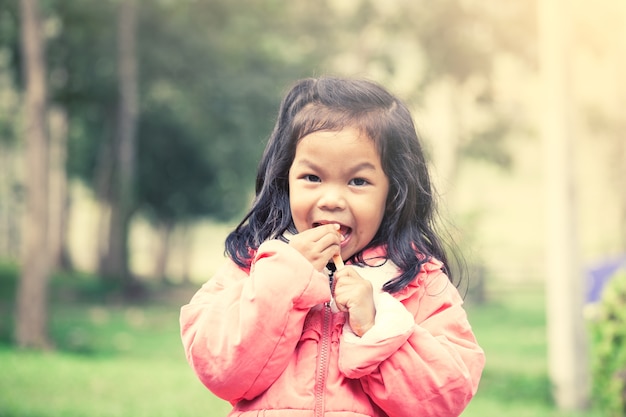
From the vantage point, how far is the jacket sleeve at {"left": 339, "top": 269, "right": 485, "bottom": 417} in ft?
5.79

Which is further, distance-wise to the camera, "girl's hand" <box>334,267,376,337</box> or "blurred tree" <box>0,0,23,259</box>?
"blurred tree" <box>0,0,23,259</box>

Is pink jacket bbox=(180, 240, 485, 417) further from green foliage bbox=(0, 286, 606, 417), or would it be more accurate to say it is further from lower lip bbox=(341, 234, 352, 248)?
green foliage bbox=(0, 286, 606, 417)

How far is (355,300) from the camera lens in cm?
182

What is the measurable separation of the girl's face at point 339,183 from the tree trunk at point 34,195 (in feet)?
33.1

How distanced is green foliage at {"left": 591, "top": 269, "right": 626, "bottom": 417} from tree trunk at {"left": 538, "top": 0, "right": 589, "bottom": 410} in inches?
73.9

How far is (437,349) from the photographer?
1.80 meters

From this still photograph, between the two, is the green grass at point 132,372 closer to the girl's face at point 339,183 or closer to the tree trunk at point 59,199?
the girl's face at point 339,183

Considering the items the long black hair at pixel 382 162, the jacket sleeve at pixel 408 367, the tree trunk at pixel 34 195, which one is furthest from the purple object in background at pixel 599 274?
the jacket sleeve at pixel 408 367

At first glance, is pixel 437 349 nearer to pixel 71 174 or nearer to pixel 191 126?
pixel 191 126

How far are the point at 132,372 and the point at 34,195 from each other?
118 inches

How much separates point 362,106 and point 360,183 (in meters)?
0.18

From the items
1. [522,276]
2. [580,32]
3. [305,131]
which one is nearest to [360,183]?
[305,131]

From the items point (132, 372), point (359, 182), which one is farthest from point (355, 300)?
point (132, 372)

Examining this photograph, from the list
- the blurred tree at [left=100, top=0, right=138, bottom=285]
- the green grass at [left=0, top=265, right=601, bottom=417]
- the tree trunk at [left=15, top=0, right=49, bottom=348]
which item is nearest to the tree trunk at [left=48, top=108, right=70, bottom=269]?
the blurred tree at [left=100, top=0, right=138, bottom=285]
